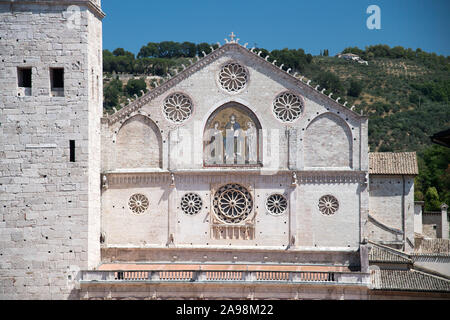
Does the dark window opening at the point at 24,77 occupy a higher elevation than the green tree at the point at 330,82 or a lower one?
lower

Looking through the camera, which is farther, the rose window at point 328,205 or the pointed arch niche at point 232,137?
the pointed arch niche at point 232,137

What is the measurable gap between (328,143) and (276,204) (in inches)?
127

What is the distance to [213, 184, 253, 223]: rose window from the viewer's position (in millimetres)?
32188

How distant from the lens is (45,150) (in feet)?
99.3

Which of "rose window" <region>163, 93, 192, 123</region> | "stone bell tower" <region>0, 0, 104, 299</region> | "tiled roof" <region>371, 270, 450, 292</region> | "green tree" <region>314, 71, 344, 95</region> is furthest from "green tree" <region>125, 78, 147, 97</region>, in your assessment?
"tiled roof" <region>371, 270, 450, 292</region>

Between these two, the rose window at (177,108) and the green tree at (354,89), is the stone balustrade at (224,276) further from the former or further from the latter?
the green tree at (354,89)

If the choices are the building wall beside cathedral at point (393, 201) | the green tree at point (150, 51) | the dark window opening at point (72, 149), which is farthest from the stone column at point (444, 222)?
the green tree at point (150, 51)

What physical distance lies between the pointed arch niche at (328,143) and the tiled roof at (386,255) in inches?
154

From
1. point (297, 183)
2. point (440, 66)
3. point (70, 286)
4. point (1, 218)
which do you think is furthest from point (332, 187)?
point (440, 66)

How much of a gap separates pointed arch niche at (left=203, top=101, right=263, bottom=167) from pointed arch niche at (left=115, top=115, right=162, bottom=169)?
204 centimetres

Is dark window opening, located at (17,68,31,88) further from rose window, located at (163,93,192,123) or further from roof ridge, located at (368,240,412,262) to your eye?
roof ridge, located at (368,240,412,262)

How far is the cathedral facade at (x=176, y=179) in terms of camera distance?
2988 cm

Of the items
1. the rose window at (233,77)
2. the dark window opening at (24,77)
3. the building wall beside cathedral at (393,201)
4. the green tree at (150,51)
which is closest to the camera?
the dark window opening at (24,77)
